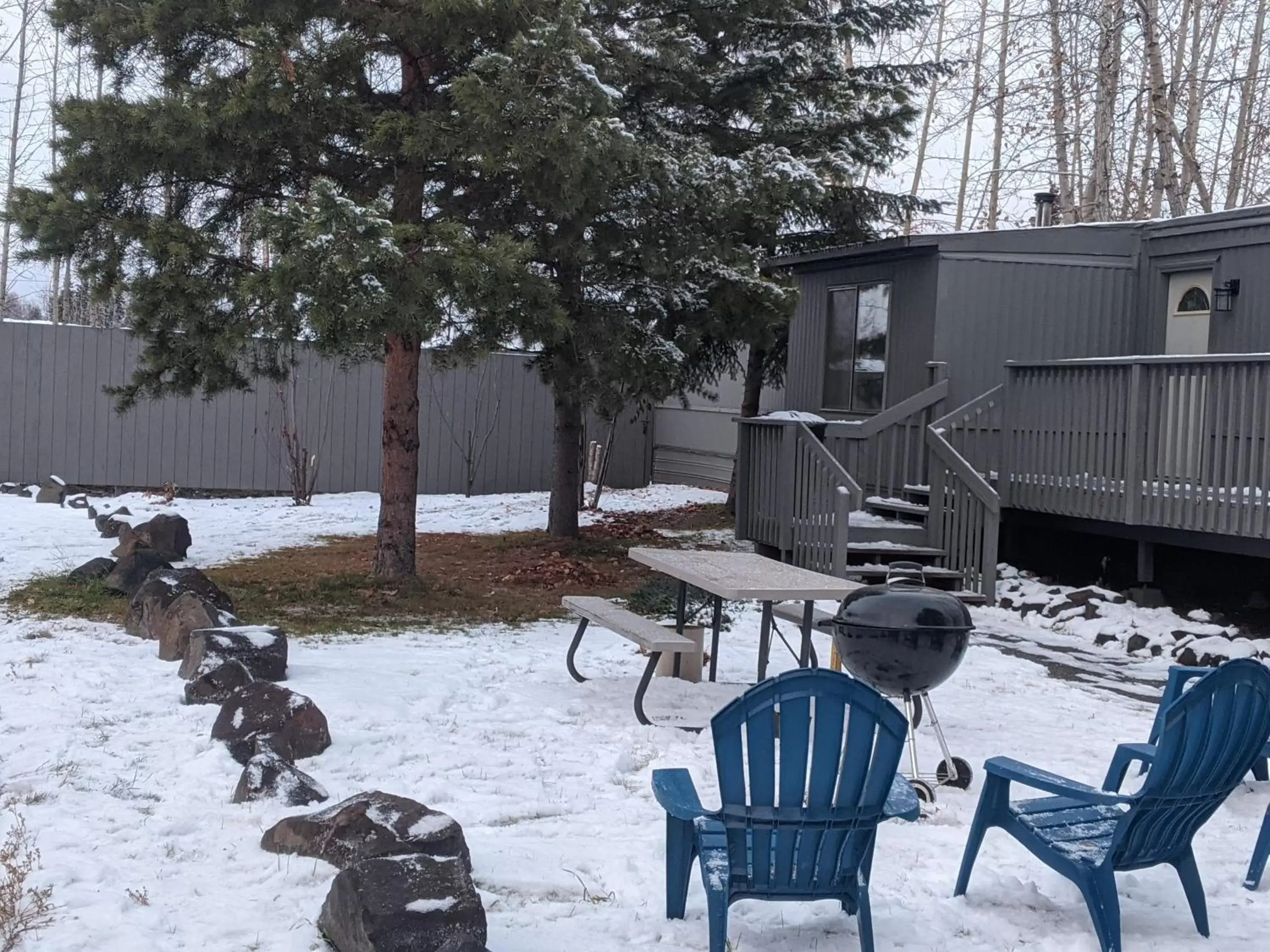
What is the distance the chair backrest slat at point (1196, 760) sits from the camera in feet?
11.6

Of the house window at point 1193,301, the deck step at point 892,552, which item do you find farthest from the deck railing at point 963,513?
the house window at point 1193,301

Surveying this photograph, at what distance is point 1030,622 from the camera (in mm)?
9602

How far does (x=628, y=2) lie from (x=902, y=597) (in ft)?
23.3

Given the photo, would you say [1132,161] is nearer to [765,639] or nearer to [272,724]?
[765,639]

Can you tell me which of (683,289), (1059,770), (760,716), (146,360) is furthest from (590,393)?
(760,716)

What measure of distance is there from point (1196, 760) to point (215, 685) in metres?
4.37

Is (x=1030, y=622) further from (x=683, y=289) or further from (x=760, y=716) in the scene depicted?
(x=760, y=716)

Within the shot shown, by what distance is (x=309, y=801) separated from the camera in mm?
4602

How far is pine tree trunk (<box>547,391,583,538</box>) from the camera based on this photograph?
492 inches

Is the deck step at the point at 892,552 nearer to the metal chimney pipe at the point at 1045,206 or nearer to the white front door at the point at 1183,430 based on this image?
the white front door at the point at 1183,430

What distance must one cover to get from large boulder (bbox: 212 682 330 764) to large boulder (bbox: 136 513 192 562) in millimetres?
6092

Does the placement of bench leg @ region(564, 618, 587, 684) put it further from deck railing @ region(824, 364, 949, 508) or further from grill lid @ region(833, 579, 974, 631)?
deck railing @ region(824, 364, 949, 508)

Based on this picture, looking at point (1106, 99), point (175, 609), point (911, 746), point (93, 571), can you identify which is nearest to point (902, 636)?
point (911, 746)

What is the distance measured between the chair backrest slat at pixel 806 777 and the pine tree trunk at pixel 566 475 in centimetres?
888
